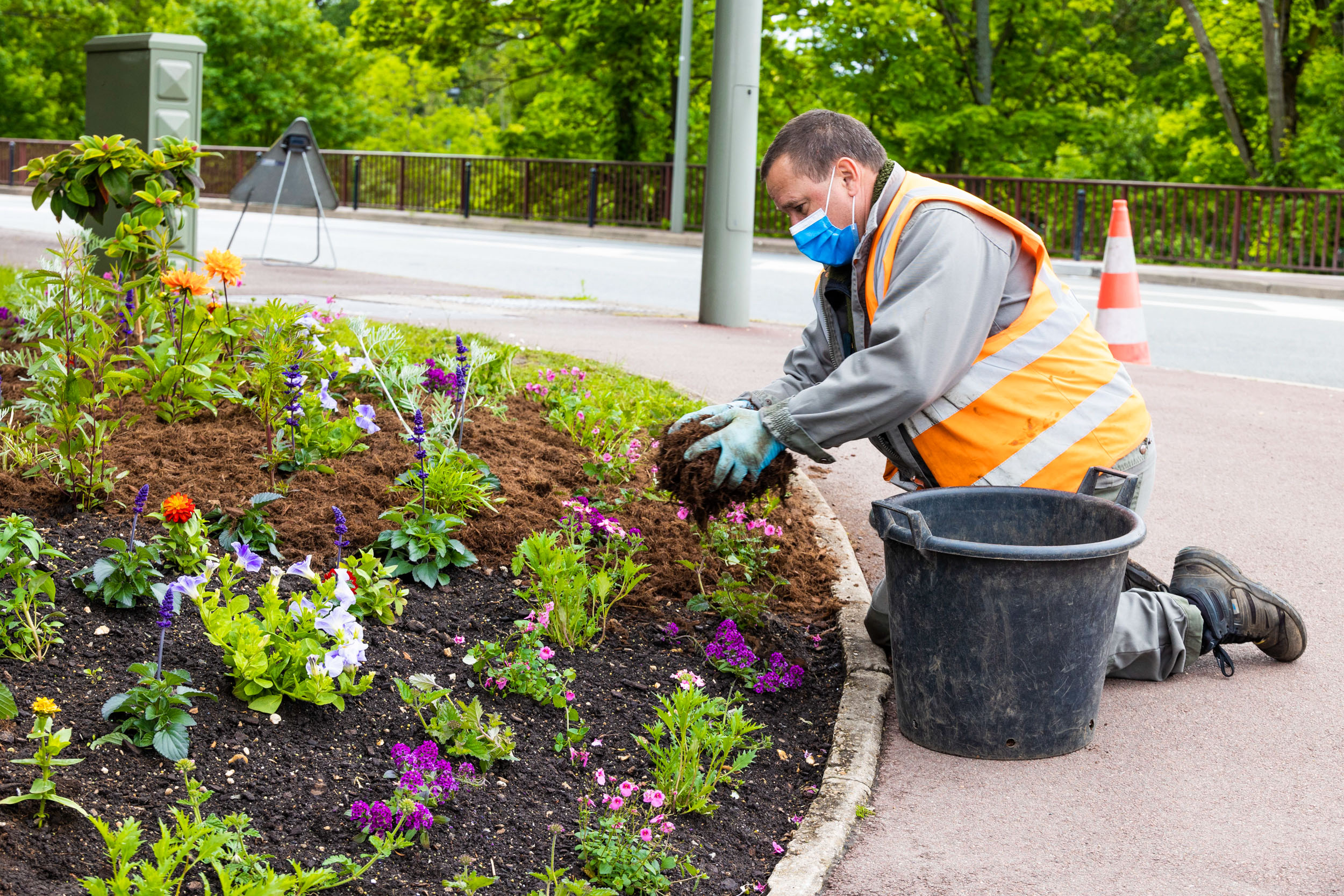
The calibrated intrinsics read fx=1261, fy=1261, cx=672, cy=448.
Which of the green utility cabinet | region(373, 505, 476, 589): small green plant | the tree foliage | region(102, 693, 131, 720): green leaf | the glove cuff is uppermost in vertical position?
the tree foliage

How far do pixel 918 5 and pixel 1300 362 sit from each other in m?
18.6

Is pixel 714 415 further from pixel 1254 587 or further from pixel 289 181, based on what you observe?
pixel 289 181

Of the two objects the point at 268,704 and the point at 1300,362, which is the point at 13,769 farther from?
the point at 1300,362

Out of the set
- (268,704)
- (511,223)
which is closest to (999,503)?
(268,704)

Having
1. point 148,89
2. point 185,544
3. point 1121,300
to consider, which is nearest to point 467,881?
point 185,544

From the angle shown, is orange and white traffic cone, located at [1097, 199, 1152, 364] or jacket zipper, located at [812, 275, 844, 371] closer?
jacket zipper, located at [812, 275, 844, 371]

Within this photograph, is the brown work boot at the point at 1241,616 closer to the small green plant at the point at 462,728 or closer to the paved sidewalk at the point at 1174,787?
the paved sidewalk at the point at 1174,787

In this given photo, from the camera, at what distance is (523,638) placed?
3166 millimetres

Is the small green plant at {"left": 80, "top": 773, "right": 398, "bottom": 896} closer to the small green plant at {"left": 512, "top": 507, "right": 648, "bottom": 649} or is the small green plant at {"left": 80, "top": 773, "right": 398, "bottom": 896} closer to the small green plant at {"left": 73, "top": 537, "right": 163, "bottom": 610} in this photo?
the small green plant at {"left": 73, "top": 537, "right": 163, "bottom": 610}

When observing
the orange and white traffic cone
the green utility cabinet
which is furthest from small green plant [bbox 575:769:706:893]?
the orange and white traffic cone

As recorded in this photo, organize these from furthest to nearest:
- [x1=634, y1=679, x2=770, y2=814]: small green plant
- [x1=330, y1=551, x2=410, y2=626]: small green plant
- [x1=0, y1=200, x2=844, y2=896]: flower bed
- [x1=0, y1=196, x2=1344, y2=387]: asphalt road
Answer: [x1=0, y1=196, x2=1344, y2=387]: asphalt road, [x1=330, y1=551, x2=410, y2=626]: small green plant, [x1=634, y1=679, x2=770, y2=814]: small green plant, [x1=0, y1=200, x2=844, y2=896]: flower bed

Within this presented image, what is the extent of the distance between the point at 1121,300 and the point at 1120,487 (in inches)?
216

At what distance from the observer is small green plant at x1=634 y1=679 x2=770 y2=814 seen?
8.84 feet

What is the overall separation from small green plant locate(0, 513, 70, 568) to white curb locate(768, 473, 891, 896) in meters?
1.67
